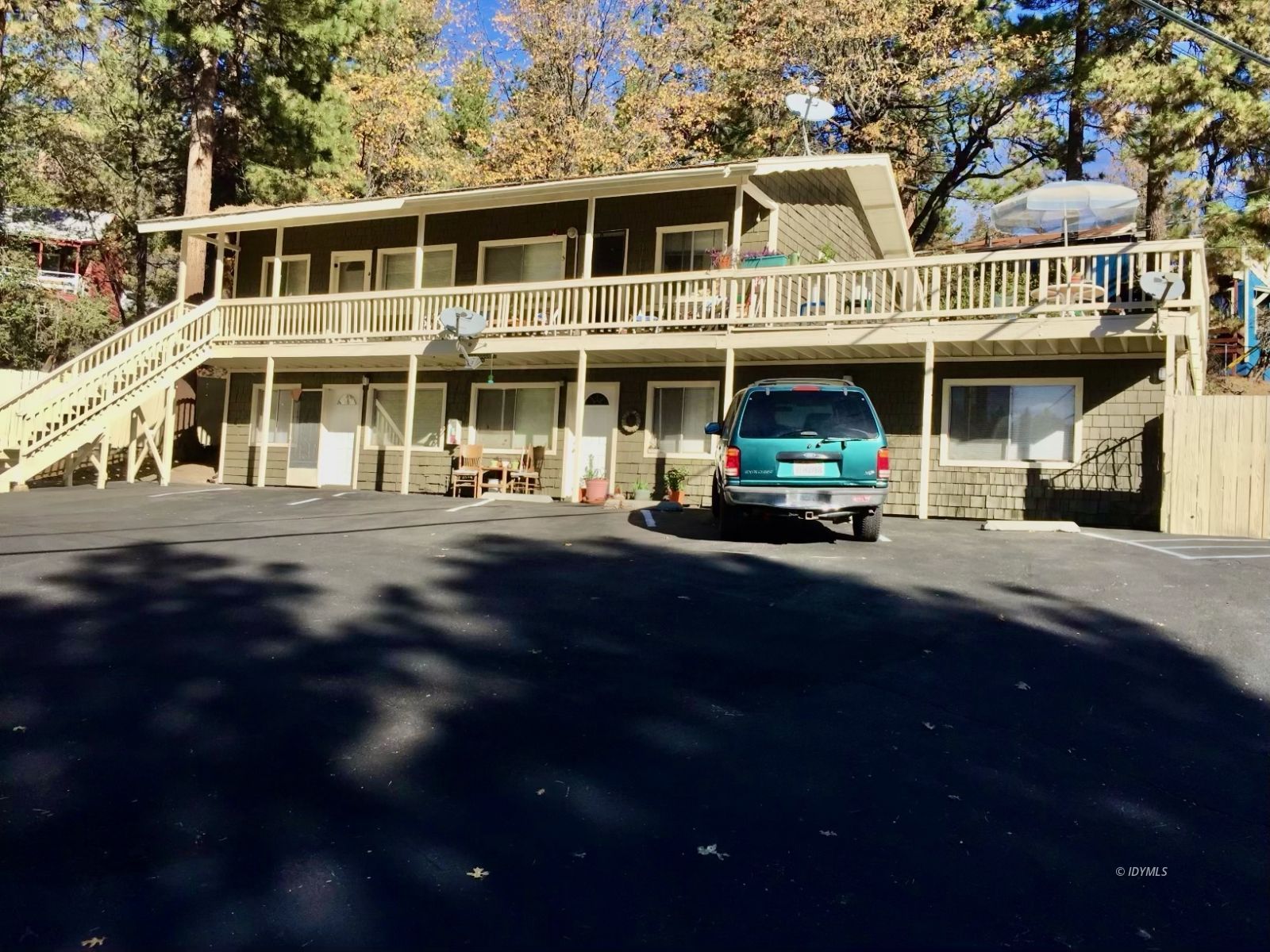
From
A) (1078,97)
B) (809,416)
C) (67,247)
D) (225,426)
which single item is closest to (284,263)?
(225,426)

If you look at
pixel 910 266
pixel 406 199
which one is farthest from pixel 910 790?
pixel 406 199

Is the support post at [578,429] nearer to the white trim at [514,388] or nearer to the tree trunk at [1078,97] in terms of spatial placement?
the white trim at [514,388]

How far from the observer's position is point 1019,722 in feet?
14.9

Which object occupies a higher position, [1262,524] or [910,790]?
[1262,524]

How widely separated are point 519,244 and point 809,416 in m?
10.7

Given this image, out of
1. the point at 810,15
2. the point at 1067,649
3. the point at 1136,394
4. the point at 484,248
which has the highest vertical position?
the point at 810,15

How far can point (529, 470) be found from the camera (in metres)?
17.3

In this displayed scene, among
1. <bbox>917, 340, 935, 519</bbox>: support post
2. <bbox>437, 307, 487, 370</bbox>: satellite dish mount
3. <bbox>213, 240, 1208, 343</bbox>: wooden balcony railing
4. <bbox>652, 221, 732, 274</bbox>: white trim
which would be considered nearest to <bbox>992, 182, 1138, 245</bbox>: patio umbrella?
<bbox>213, 240, 1208, 343</bbox>: wooden balcony railing

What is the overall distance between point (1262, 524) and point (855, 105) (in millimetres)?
18503

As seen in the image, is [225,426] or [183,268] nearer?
[183,268]

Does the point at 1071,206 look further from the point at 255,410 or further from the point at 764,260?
the point at 255,410

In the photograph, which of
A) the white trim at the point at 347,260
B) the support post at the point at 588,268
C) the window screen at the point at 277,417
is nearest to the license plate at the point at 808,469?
the support post at the point at 588,268

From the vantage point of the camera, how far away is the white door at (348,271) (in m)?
19.9

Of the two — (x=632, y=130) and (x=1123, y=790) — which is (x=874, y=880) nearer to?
(x=1123, y=790)
